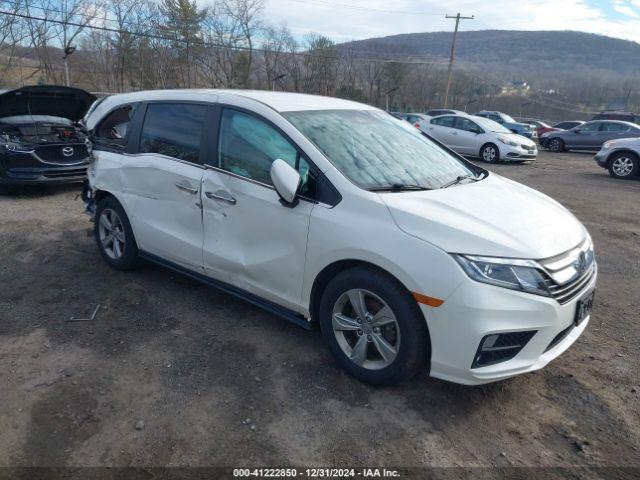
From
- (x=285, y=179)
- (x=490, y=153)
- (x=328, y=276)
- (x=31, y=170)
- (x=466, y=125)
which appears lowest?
(x=490, y=153)

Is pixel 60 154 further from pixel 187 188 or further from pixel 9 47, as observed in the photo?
pixel 9 47

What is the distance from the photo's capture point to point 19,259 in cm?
515

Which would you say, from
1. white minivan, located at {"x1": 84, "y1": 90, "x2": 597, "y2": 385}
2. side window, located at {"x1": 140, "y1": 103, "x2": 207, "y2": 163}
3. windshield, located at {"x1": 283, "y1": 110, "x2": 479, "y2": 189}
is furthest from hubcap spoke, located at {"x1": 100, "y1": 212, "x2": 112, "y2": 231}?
windshield, located at {"x1": 283, "y1": 110, "x2": 479, "y2": 189}

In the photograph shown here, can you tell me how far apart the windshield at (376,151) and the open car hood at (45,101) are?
540 cm

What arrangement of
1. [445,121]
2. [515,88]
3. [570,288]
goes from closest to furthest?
[570,288], [445,121], [515,88]

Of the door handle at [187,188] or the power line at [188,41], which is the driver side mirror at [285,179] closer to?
the door handle at [187,188]

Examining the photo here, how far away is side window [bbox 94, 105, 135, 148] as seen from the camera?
4453 mm

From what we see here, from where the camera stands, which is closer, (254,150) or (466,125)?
(254,150)

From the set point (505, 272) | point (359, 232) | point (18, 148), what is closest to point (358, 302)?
point (359, 232)

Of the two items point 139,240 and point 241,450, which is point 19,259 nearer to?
point 139,240

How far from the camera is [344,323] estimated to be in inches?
120

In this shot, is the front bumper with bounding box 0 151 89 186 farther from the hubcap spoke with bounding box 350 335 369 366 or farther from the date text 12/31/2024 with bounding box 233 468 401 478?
the date text 12/31/2024 with bounding box 233 468 401 478

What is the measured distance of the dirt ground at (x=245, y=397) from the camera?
2492 mm

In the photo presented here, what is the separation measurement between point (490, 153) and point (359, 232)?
14058 millimetres
